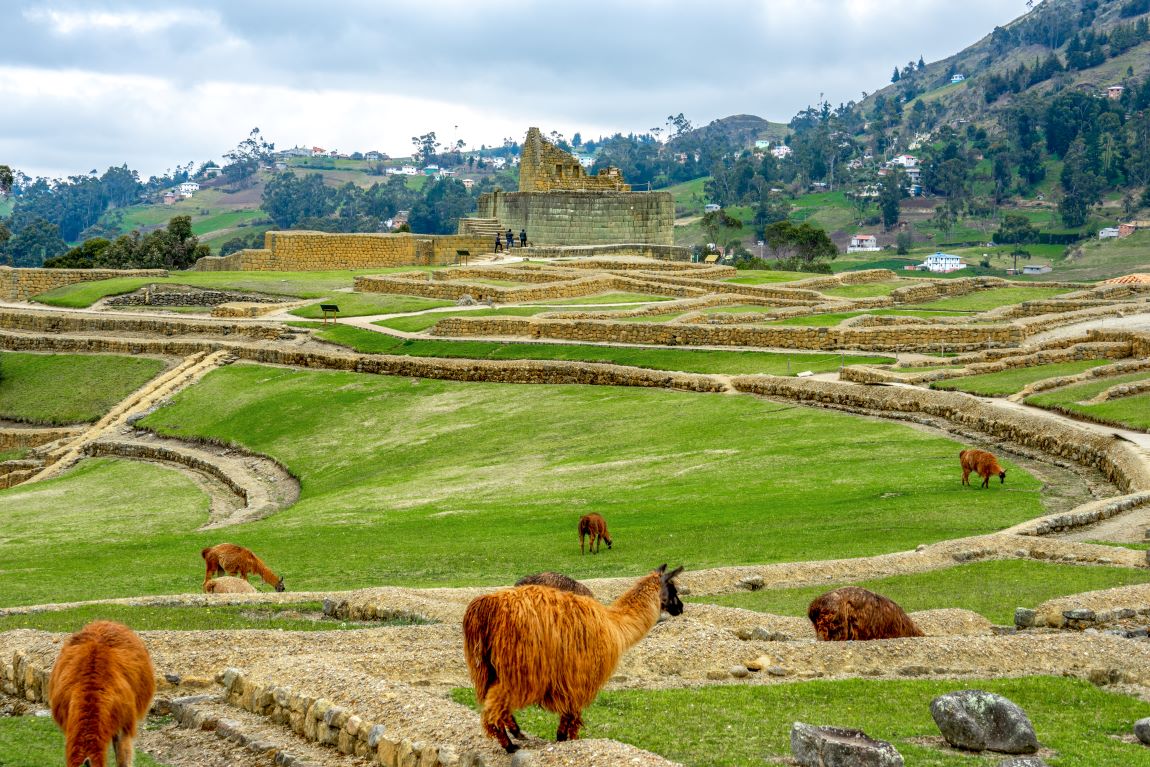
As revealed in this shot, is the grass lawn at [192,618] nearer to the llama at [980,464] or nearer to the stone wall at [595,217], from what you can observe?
the llama at [980,464]

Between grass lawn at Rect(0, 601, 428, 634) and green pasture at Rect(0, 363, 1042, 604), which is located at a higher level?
grass lawn at Rect(0, 601, 428, 634)

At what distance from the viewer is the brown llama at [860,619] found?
1497 centimetres

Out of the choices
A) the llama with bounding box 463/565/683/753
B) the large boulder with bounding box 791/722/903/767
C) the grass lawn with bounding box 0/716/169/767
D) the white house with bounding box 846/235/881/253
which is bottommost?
the white house with bounding box 846/235/881/253

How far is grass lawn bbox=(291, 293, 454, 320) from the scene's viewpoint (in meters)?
60.7

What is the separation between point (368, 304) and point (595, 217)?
27.0 metres

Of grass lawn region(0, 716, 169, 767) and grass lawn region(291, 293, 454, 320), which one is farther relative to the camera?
grass lawn region(291, 293, 454, 320)

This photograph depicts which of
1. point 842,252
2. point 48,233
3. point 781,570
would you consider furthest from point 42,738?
point 842,252

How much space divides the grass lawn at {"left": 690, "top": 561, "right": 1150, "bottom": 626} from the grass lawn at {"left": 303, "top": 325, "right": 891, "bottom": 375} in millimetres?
21818

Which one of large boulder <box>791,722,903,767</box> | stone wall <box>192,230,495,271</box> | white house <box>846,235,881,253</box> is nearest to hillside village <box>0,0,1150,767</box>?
large boulder <box>791,722,903,767</box>

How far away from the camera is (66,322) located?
60.6 m

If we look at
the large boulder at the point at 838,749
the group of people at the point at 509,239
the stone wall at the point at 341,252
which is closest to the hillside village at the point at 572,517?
the large boulder at the point at 838,749

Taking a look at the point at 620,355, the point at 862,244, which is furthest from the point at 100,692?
the point at 862,244

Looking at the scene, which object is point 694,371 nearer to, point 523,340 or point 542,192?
point 523,340

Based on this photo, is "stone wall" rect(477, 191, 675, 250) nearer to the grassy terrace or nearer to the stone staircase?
the stone staircase
